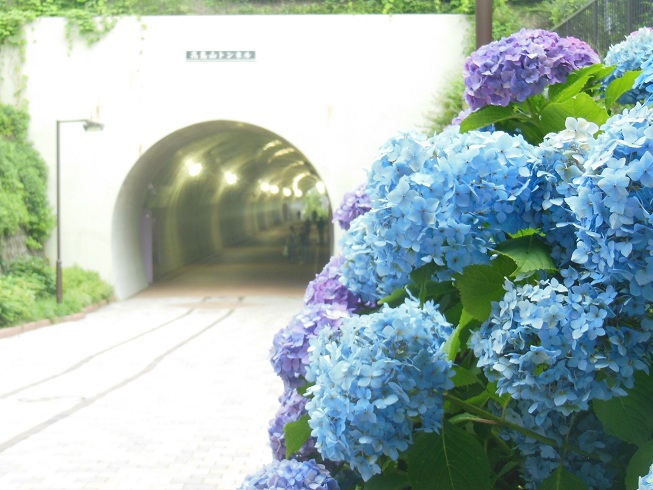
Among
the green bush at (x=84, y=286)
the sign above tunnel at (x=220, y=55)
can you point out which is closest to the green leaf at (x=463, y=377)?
the green bush at (x=84, y=286)

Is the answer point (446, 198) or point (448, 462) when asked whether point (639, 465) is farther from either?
point (446, 198)

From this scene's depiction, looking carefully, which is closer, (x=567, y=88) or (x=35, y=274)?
(x=567, y=88)

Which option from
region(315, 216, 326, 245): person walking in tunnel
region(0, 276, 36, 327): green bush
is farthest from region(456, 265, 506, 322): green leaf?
region(315, 216, 326, 245): person walking in tunnel

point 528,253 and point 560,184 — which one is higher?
point 560,184

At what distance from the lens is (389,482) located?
2.01m

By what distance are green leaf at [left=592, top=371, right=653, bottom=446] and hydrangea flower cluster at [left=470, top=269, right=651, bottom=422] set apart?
0.34 ft

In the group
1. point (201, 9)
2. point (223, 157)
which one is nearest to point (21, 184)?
Answer: point (201, 9)

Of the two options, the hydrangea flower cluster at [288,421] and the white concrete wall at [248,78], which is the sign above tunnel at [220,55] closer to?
the white concrete wall at [248,78]

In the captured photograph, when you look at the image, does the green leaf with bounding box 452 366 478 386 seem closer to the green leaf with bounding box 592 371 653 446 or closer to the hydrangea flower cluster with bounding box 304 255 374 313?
the green leaf with bounding box 592 371 653 446

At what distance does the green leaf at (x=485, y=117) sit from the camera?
232cm

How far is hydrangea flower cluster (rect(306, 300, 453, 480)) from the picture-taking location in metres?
1.77

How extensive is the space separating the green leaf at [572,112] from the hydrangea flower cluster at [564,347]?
2.07ft

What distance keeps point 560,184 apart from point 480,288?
27cm

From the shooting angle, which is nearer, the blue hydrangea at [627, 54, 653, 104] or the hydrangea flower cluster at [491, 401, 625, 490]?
the hydrangea flower cluster at [491, 401, 625, 490]
